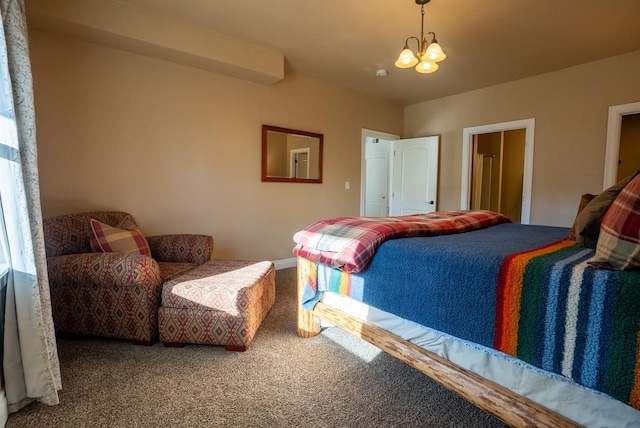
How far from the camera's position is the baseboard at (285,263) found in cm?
413

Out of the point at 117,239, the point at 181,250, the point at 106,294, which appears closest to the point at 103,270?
the point at 106,294

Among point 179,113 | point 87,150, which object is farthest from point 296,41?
point 87,150

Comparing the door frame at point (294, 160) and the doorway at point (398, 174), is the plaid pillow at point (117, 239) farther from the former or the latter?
the doorway at point (398, 174)

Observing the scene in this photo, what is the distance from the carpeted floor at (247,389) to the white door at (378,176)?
399 cm

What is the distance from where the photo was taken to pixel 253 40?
317 centimetres

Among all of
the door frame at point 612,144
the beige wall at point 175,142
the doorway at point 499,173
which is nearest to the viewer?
the beige wall at point 175,142

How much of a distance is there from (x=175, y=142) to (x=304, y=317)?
2218 millimetres

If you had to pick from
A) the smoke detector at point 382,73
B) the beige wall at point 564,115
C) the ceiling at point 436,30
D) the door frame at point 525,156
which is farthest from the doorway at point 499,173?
the smoke detector at point 382,73

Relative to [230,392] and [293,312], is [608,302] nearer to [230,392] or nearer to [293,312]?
[230,392]

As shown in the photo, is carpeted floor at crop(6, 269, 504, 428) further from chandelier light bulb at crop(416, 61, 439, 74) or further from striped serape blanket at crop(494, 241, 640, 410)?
chandelier light bulb at crop(416, 61, 439, 74)

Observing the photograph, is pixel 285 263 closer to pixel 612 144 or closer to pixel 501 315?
pixel 501 315

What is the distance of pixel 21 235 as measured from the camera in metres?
1.41

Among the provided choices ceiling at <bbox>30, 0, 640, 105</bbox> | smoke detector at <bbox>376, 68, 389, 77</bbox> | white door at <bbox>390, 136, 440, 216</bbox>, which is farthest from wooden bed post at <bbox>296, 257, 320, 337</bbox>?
white door at <bbox>390, 136, 440, 216</bbox>

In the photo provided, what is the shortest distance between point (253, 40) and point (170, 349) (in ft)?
9.29
